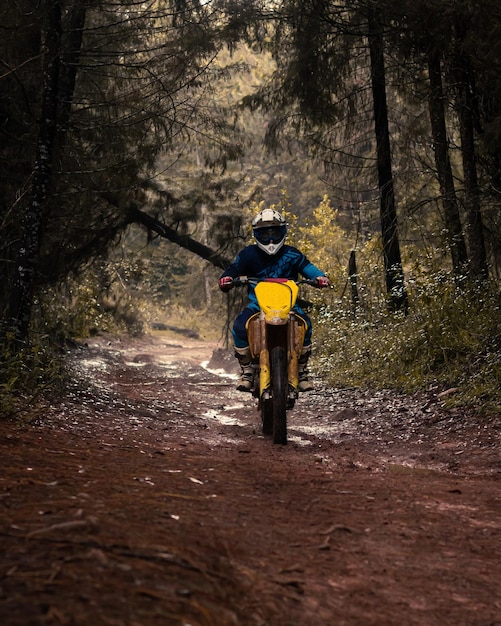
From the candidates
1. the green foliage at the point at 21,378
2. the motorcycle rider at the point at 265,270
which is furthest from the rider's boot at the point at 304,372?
the green foliage at the point at 21,378

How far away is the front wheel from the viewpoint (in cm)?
627

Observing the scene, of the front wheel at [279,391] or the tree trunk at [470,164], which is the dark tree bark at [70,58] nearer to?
the front wheel at [279,391]

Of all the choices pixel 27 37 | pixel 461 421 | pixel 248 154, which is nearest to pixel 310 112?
pixel 27 37

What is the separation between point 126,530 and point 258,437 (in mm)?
4326

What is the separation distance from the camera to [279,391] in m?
6.27

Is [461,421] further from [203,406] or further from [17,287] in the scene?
[17,287]

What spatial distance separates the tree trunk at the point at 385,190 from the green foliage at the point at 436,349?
1.40 feet

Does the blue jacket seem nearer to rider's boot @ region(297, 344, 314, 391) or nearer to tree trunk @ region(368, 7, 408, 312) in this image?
rider's boot @ region(297, 344, 314, 391)

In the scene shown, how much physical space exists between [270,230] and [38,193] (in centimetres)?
320

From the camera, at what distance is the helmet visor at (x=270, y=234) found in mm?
7137

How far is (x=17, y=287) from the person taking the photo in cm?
818

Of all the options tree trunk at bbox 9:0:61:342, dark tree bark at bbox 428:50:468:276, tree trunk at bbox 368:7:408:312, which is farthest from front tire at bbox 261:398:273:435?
tree trunk at bbox 368:7:408:312

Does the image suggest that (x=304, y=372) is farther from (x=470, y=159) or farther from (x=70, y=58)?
(x=70, y=58)

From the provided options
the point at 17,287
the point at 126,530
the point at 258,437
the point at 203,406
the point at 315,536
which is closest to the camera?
the point at 126,530
